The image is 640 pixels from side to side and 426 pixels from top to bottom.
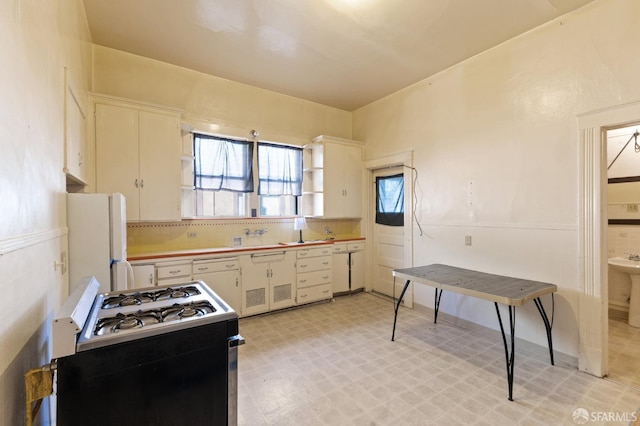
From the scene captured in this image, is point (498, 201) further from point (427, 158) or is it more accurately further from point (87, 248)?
point (87, 248)

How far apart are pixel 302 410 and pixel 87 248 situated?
2027 mm

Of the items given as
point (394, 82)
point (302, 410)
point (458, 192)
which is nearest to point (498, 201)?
point (458, 192)

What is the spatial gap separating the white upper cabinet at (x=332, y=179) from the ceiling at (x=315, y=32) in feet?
3.73

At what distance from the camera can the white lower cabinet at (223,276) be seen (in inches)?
136

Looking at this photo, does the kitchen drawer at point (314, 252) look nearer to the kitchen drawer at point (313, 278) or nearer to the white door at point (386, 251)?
the kitchen drawer at point (313, 278)

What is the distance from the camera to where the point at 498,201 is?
3174 millimetres

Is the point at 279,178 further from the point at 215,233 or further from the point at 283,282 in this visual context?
the point at 283,282

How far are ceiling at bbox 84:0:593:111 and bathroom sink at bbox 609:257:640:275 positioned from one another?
292 centimetres

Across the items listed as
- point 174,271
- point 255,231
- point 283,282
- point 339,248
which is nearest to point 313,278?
point 283,282

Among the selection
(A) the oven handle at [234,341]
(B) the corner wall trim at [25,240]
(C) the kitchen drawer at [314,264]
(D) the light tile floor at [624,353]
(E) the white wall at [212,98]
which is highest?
(E) the white wall at [212,98]

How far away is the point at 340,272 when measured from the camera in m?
4.71

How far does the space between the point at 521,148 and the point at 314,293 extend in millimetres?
3221

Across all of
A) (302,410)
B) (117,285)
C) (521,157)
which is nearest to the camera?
(302,410)

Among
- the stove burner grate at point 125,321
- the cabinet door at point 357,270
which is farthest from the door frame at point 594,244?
the stove burner grate at point 125,321
